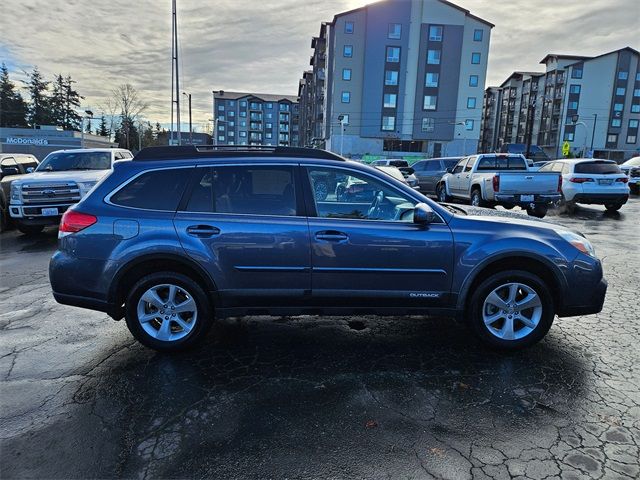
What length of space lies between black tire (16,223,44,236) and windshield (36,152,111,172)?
1.47 meters

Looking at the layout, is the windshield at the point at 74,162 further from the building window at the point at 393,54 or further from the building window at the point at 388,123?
the building window at the point at 393,54

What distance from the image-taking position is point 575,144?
74250 mm

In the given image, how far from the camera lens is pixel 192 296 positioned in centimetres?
394

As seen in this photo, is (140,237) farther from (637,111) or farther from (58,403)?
(637,111)

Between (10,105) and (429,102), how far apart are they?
6687cm

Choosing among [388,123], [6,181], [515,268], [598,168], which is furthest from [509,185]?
[388,123]

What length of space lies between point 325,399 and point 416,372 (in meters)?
0.89

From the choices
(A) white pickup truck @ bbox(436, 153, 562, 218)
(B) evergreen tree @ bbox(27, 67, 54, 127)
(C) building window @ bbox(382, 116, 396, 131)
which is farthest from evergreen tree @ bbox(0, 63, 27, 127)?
(A) white pickup truck @ bbox(436, 153, 562, 218)

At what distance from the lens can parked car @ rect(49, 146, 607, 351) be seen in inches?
152

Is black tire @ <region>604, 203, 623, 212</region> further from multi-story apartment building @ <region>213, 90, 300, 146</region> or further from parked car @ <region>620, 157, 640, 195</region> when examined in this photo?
multi-story apartment building @ <region>213, 90, 300, 146</region>

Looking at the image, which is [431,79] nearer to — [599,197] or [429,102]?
[429,102]

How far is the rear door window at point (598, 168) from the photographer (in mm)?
13938

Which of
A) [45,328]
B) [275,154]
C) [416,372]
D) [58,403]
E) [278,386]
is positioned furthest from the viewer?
[45,328]

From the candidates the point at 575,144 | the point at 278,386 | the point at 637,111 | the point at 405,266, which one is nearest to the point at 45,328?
the point at 278,386
